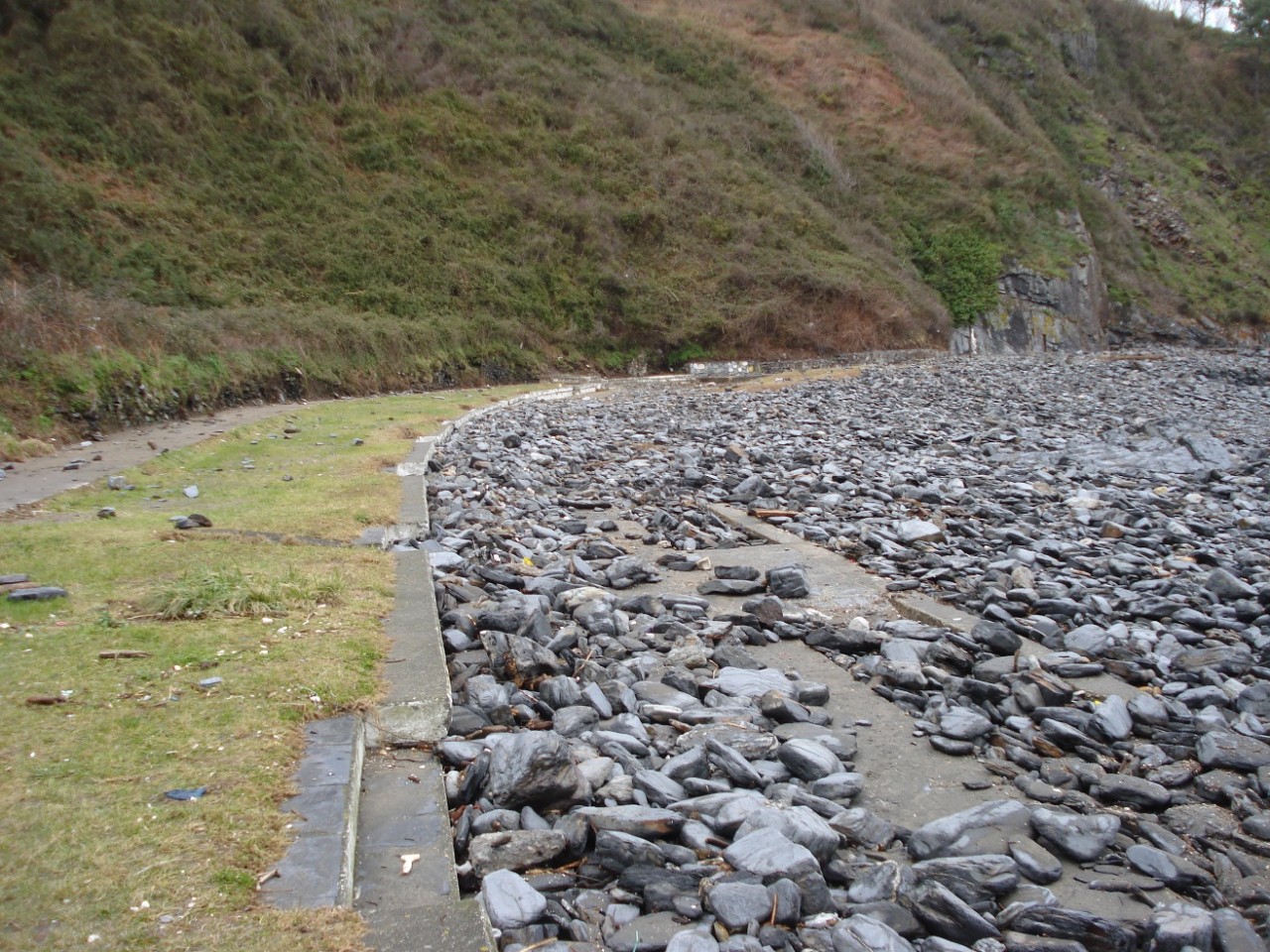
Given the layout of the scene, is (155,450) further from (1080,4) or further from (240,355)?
(1080,4)

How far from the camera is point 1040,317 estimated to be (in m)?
36.9

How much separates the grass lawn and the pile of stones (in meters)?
0.53

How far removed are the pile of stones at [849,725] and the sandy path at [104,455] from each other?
117 inches

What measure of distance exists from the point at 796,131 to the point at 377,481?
37568 millimetres

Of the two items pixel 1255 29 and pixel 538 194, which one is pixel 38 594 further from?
pixel 1255 29

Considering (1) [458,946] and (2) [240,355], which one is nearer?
(1) [458,946]

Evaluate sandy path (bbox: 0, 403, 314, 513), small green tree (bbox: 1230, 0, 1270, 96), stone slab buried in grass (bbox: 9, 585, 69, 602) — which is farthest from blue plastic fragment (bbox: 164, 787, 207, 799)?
small green tree (bbox: 1230, 0, 1270, 96)

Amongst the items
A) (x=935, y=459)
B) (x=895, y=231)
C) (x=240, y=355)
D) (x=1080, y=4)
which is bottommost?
(x=935, y=459)

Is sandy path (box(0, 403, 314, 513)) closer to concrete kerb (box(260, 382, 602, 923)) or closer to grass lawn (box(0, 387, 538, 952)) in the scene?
grass lawn (box(0, 387, 538, 952))

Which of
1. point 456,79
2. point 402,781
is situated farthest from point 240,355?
point 456,79

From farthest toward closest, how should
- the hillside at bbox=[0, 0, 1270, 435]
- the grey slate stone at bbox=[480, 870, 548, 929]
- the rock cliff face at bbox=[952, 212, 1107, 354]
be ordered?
1. the rock cliff face at bbox=[952, 212, 1107, 354]
2. the hillside at bbox=[0, 0, 1270, 435]
3. the grey slate stone at bbox=[480, 870, 548, 929]

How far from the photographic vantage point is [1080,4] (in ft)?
196

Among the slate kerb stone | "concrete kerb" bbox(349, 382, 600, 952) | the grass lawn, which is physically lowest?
"concrete kerb" bbox(349, 382, 600, 952)

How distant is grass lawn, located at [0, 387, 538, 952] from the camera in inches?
67.9
